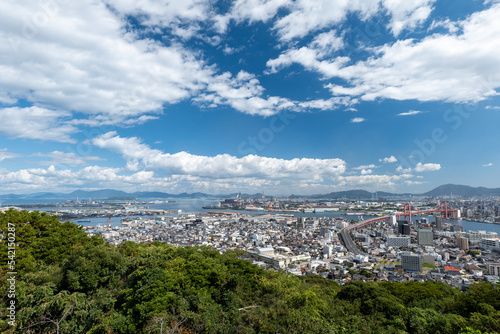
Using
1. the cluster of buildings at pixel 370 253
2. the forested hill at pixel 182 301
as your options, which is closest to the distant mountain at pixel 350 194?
the cluster of buildings at pixel 370 253

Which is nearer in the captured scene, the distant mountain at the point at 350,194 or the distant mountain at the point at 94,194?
the distant mountain at the point at 350,194

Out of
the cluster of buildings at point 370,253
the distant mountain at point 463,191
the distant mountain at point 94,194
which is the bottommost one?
the cluster of buildings at point 370,253

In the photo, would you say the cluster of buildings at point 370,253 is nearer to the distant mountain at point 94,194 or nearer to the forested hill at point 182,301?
the forested hill at point 182,301

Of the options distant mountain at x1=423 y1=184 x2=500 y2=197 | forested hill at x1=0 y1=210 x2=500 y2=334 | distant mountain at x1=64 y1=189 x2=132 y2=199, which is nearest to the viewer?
forested hill at x1=0 y1=210 x2=500 y2=334

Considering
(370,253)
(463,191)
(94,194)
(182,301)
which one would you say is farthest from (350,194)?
(182,301)

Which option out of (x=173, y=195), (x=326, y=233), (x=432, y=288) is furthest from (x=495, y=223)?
(x=173, y=195)

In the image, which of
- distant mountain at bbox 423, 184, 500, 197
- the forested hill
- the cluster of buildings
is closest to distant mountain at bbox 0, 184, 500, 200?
distant mountain at bbox 423, 184, 500, 197

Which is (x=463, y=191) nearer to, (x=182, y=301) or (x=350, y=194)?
(x=350, y=194)

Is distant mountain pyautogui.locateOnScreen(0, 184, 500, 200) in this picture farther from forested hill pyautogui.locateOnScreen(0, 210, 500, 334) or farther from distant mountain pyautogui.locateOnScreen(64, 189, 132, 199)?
forested hill pyautogui.locateOnScreen(0, 210, 500, 334)

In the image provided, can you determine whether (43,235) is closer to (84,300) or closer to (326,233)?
(84,300)
